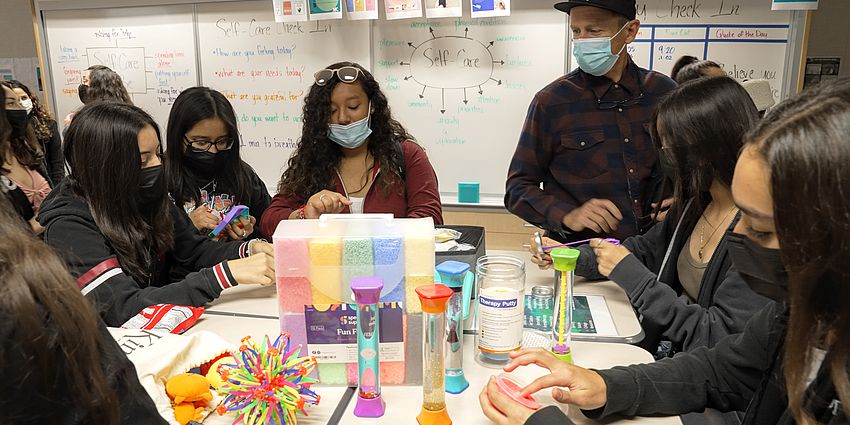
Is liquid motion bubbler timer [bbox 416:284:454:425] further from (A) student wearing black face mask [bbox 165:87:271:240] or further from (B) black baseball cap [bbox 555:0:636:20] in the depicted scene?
(B) black baseball cap [bbox 555:0:636:20]

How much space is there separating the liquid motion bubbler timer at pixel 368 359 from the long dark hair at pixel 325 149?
1166mm

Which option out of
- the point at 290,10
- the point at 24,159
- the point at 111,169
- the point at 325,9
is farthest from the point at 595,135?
the point at 24,159

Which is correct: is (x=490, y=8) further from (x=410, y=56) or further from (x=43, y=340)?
(x=43, y=340)

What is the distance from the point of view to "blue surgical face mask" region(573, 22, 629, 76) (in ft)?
6.95

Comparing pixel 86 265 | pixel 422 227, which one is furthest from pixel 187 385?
pixel 86 265

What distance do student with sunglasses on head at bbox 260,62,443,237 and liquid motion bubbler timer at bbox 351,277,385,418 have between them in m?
1.09

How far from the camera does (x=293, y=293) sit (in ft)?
3.83

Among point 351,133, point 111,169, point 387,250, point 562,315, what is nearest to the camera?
point 387,250

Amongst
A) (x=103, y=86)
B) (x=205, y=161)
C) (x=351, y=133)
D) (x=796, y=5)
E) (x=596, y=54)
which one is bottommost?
(x=205, y=161)

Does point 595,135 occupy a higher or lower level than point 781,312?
higher

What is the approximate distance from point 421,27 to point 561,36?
32.1 inches

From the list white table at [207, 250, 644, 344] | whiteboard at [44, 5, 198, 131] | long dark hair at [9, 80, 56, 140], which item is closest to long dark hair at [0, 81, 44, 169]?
long dark hair at [9, 80, 56, 140]

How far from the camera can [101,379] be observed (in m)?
0.66

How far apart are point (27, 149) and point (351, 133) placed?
77.1 inches
